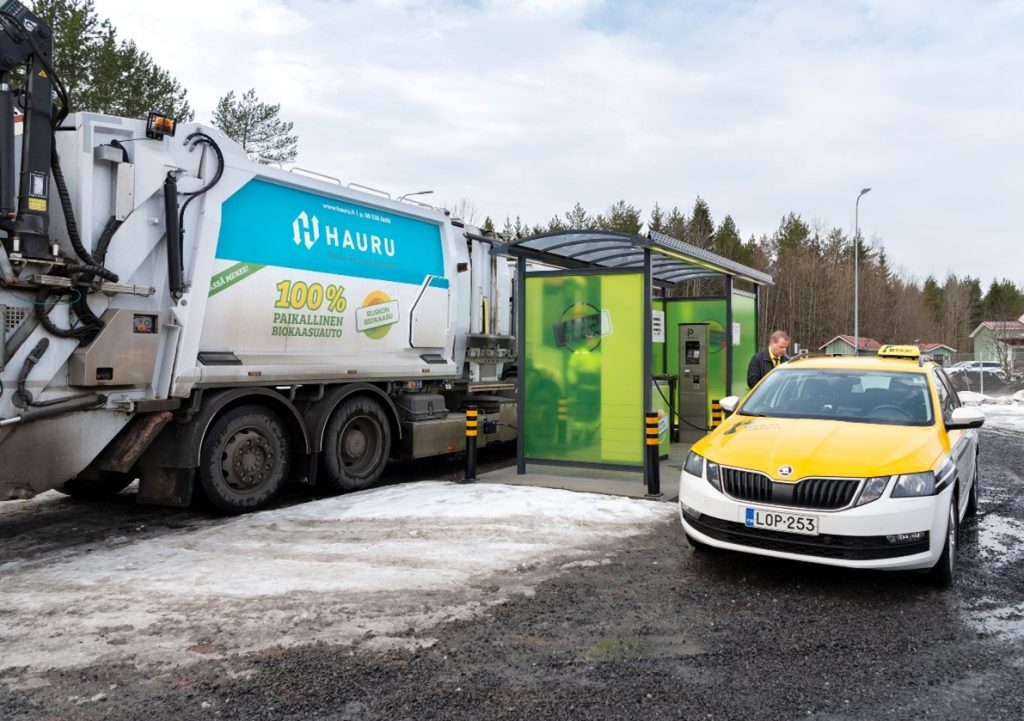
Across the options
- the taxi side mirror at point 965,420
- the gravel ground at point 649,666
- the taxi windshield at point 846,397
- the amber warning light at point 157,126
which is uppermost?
the amber warning light at point 157,126

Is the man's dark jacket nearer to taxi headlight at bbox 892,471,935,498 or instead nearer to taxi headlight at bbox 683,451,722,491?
taxi headlight at bbox 683,451,722,491

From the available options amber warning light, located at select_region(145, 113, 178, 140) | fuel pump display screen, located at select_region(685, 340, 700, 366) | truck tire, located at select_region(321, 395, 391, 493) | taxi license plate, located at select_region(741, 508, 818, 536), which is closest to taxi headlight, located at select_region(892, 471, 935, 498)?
taxi license plate, located at select_region(741, 508, 818, 536)

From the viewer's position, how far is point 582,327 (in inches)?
376

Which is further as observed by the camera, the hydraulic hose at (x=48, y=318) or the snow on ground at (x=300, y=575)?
the hydraulic hose at (x=48, y=318)

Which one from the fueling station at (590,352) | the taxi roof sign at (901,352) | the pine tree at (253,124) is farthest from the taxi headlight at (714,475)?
the pine tree at (253,124)

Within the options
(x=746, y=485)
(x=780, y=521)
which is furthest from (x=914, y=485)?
(x=746, y=485)

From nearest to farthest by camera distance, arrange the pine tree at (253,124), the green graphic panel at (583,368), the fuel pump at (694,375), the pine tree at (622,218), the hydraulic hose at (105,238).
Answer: the hydraulic hose at (105,238) < the green graphic panel at (583,368) < the fuel pump at (694,375) < the pine tree at (253,124) < the pine tree at (622,218)

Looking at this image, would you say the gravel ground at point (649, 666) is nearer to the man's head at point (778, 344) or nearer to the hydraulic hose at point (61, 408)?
the hydraulic hose at point (61, 408)

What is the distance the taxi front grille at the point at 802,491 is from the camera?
5.07 m

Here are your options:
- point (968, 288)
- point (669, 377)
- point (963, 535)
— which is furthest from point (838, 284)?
point (963, 535)

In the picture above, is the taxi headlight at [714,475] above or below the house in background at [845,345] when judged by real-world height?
below

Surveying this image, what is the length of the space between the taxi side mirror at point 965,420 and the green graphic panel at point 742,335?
6.73 m

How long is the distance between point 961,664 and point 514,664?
7.77ft

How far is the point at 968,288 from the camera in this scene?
82750 millimetres
